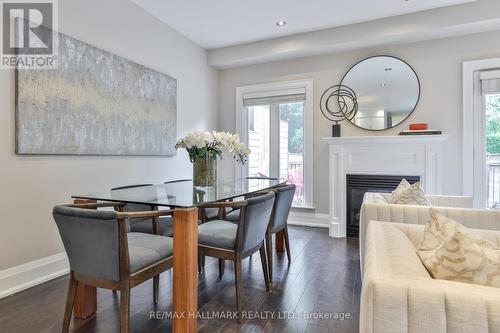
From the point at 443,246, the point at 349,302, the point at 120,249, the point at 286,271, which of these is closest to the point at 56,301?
the point at 120,249

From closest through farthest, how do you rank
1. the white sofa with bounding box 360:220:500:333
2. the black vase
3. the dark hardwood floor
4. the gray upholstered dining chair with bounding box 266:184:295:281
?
the white sofa with bounding box 360:220:500:333, the dark hardwood floor, the gray upholstered dining chair with bounding box 266:184:295:281, the black vase

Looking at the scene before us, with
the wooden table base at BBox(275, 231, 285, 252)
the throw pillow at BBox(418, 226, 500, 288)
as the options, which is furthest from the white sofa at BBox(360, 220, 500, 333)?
the wooden table base at BBox(275, 231, 285, 252)

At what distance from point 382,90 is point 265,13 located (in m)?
1.88

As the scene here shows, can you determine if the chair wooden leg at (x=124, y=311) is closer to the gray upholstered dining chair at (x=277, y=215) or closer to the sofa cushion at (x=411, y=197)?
the gray upholstered dining chair at (x=277, y=215)

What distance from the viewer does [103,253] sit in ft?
4.83

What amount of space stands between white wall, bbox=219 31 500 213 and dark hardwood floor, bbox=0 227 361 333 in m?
1.90

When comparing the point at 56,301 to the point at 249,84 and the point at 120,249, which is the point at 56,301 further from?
the point at 249,84

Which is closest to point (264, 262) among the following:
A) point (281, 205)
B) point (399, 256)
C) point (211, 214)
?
point (281, 205)

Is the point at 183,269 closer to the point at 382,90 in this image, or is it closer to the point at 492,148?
the point at 382,90

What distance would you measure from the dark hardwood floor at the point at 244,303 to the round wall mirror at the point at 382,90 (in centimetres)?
211

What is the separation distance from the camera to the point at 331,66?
434 cm

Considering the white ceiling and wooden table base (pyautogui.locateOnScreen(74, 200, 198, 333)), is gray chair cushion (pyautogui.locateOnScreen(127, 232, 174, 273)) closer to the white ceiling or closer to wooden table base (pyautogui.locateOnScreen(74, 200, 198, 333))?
wooden table base (pyautogui.locateOnScreen(74, 200, 198, 333))

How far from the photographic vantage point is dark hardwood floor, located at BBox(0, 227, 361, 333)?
1823 millimetres

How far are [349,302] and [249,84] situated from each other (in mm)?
3686
